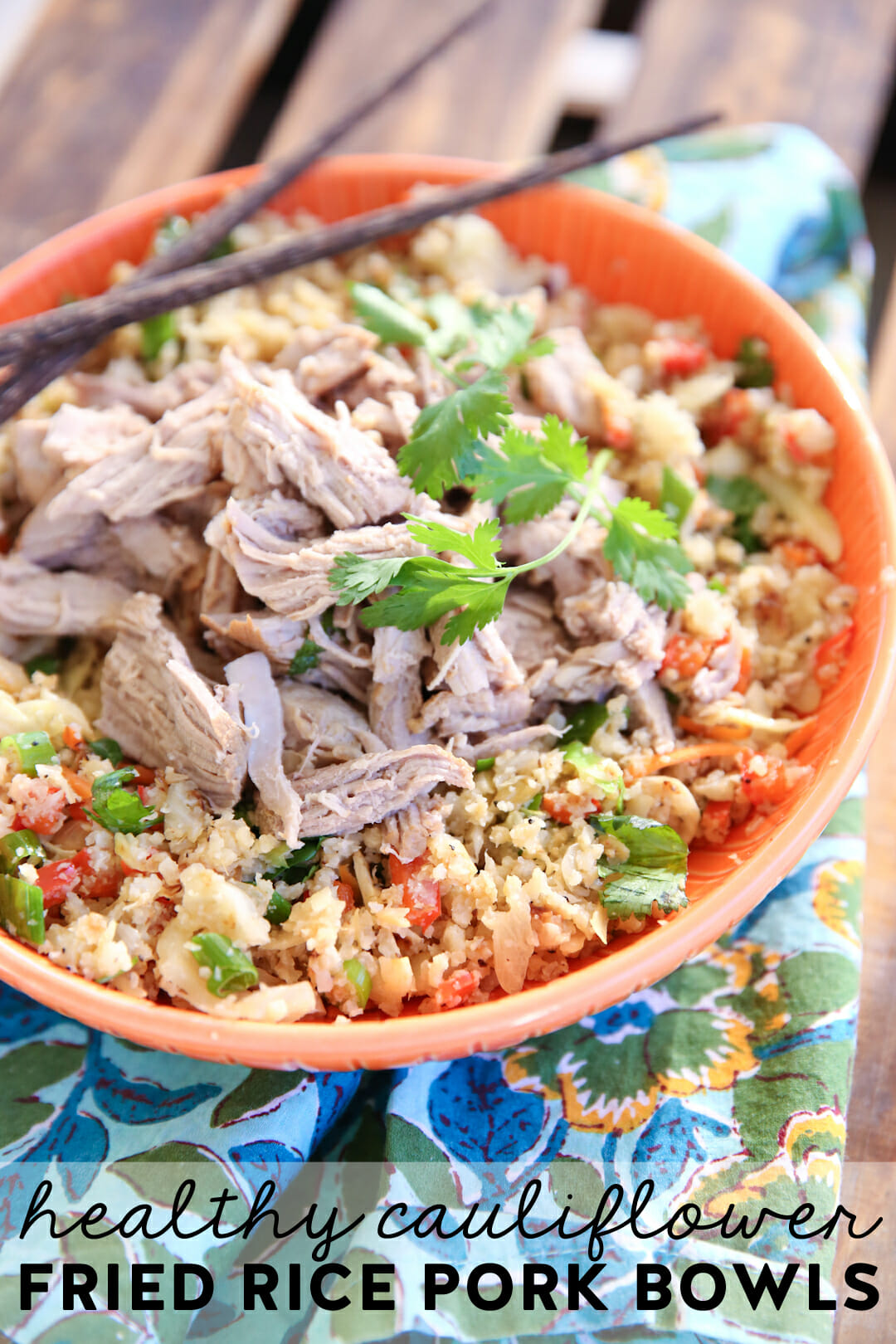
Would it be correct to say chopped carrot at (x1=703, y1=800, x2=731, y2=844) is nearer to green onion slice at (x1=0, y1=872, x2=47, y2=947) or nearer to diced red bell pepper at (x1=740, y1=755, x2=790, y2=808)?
diced red bell pepper at (x1=740, y1=755, x2=790, y2=808)

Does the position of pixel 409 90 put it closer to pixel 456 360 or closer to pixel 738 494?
pixel 456 360

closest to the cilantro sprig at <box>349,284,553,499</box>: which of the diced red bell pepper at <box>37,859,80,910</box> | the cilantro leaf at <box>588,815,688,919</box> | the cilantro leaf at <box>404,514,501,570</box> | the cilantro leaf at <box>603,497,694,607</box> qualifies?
the cilantro leaf at <box>404,514,501,570</box>

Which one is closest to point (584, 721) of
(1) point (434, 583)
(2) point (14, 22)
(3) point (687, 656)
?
(3) point (687, 656)

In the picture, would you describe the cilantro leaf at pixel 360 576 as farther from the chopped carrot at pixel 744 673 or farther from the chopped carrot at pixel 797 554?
the chopped carrot at pixel 797 554

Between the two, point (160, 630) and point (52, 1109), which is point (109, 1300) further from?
point (160, 630)

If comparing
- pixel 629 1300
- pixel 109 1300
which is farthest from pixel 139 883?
pixel 629 1300
